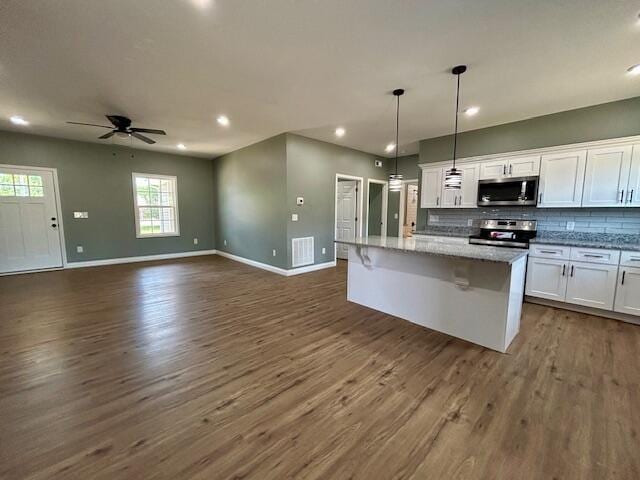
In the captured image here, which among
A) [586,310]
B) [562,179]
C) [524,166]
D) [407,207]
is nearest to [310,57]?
[524,166]

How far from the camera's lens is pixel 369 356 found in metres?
2.47

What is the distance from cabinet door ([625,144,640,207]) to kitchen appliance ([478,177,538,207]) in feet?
3.03

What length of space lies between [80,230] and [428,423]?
7416 mm

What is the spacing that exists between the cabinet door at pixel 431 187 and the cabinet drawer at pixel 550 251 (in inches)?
66.9

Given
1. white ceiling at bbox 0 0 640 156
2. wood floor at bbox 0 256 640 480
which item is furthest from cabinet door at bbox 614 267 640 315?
white ceiling at bbox 0 0 640 156

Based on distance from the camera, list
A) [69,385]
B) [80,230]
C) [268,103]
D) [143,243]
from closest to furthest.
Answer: [69,385] → [268,103] → [80,230] → [143,243]

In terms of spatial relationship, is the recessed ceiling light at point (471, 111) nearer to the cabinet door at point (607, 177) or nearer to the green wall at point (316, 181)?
the cabinet door at point (607, 177)

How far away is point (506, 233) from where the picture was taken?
415cm

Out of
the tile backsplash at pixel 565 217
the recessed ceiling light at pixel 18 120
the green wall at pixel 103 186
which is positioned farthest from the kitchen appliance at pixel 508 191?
the recessed ceiling light at pixel 18 120

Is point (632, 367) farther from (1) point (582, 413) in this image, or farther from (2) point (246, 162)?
(2) point (246, 162)

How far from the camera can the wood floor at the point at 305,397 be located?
1428mm

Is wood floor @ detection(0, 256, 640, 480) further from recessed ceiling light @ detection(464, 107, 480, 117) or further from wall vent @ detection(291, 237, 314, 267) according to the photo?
recessed ceiling light @ detection(464, 107, 480, 117)

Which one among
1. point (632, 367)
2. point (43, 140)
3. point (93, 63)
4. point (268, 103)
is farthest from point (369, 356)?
point (43, 140)

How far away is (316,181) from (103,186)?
16.0 ft
